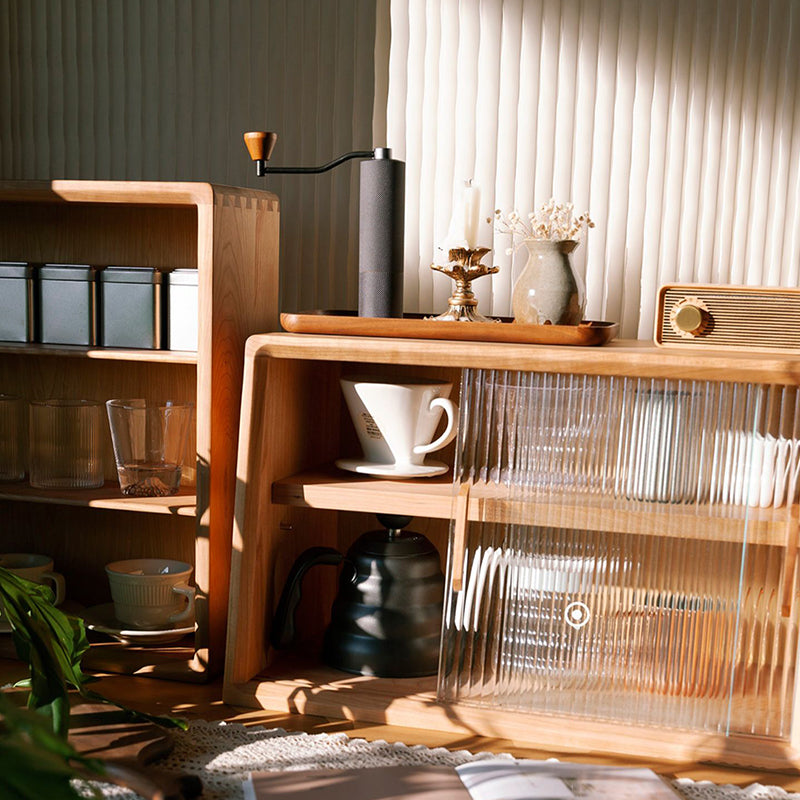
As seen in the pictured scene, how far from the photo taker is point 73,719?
1.18 metres

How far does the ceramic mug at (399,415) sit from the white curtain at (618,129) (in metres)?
0.28

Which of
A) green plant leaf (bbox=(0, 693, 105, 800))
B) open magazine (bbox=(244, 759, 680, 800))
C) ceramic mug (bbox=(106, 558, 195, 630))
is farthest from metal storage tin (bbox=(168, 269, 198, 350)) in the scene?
green plant leaf (bbox=(0, 693, 105, 800))

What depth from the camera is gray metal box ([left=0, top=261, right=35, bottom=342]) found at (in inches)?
60.8

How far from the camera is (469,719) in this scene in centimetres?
129

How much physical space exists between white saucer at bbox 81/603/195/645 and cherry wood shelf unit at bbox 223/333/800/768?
0.51ft

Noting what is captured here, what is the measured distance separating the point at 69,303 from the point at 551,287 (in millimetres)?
747

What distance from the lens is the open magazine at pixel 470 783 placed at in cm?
104

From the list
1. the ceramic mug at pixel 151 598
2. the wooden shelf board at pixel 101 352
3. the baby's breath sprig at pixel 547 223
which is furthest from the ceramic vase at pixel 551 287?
the ceramic mug at pixel 151 598

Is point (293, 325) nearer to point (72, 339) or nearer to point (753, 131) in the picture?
point (72, 339)

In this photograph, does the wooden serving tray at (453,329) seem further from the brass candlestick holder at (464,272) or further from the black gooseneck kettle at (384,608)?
→ the black gooseneck kettle at (384,608)

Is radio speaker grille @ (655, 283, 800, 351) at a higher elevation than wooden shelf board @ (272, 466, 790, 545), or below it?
higher

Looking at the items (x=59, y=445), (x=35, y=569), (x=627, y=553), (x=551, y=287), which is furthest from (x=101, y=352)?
(x=627, y=553)

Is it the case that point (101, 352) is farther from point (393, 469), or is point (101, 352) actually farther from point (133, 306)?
point (393, 469)

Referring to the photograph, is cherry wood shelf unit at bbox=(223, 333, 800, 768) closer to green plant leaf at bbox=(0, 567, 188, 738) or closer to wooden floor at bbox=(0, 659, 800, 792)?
wooden floor at bbox=(0, 659, 800, 792)
